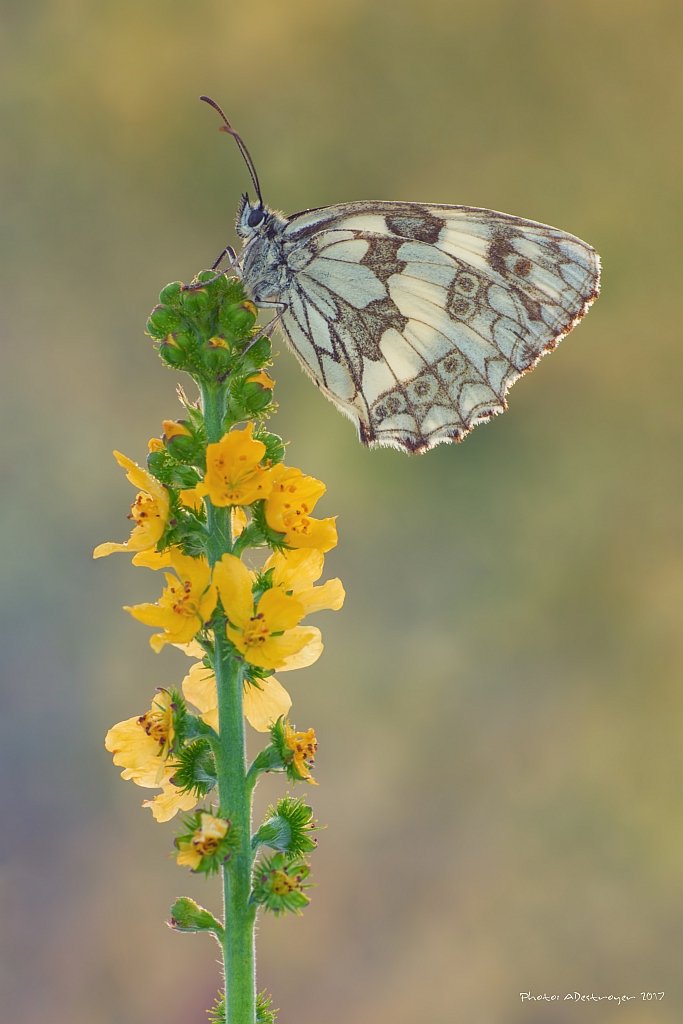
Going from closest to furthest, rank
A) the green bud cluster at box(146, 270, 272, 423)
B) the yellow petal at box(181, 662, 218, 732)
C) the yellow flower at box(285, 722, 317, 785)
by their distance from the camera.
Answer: the yellow flower at box(285, 722, 317, 785), the green bud cluster at box(146, 270, 272, 423), the yellow petal at box(181, 662, 218, 732)

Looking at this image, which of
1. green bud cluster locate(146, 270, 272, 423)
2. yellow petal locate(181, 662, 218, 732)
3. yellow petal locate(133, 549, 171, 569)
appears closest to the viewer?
yellow petal locate(133, 549, 171, 569)

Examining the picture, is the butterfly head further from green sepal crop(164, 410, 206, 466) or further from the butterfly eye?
green sepal crop(164, 410, 206, 466)

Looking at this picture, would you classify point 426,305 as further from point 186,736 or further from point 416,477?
point 416,477

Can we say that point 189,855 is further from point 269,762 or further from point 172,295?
point 172,295

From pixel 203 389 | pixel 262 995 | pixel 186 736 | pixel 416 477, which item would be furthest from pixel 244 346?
pixel 416 477

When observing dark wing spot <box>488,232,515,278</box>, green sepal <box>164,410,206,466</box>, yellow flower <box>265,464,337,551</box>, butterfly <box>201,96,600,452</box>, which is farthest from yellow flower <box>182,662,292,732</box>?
dark wing spot <box>488,232,515,278</box>

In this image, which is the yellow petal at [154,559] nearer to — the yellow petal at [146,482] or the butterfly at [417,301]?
the yellow petal at [146,482]

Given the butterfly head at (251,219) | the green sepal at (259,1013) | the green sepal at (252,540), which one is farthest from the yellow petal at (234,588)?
the butterfly head at (251,219)
